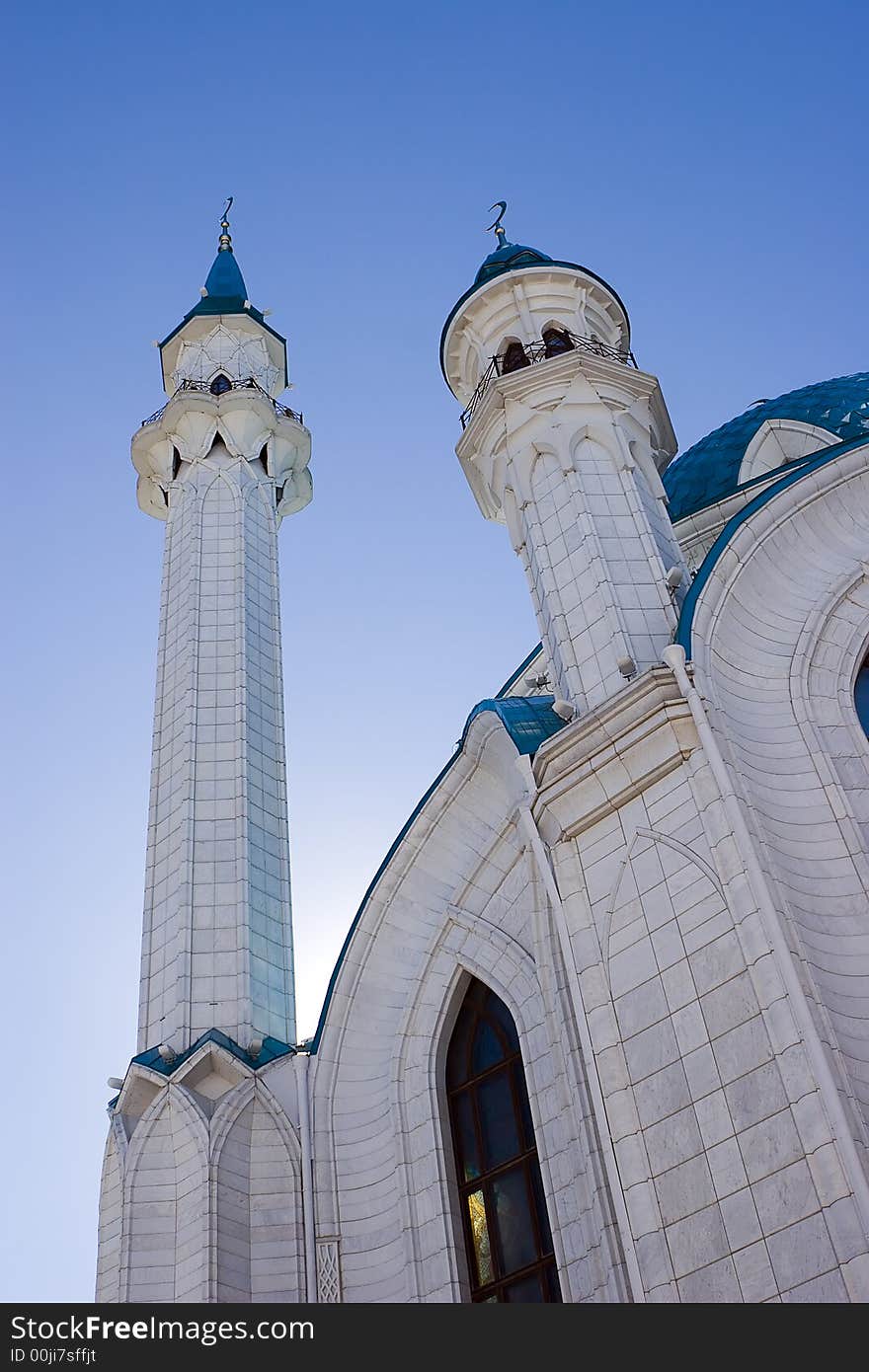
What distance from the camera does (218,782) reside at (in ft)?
54.3

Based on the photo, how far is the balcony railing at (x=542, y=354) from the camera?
52.7ft

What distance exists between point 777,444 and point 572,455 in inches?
314

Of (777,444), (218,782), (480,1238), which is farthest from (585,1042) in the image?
(777,444)

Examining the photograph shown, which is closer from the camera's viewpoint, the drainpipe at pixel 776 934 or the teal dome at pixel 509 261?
the drainpipe at pixel 776 934

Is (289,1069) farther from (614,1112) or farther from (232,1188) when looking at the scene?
(614,1112)

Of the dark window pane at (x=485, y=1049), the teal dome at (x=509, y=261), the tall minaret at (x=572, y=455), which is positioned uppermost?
the teal dome at (x=509, y=261)

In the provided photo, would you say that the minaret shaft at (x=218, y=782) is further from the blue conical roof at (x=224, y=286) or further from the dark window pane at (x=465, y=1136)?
the blue conical roof at (x=224, y=286)

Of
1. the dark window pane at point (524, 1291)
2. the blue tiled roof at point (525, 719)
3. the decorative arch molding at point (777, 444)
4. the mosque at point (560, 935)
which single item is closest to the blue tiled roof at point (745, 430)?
the decorative arch molding at point (777, 444)

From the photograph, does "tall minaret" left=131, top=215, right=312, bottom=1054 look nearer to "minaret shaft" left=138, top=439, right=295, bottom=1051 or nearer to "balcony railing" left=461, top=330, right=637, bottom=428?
"minaret shaft" left=138, top=439, right=295, bottom=1051

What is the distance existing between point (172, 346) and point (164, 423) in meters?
3.10

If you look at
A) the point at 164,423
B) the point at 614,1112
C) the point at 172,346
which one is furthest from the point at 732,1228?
the point at 172,346

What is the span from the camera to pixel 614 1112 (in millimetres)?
9344

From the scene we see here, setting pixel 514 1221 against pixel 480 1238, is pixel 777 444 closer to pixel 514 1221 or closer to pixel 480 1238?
pixel 514 1221

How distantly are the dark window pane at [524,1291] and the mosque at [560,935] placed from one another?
32 millimetres
